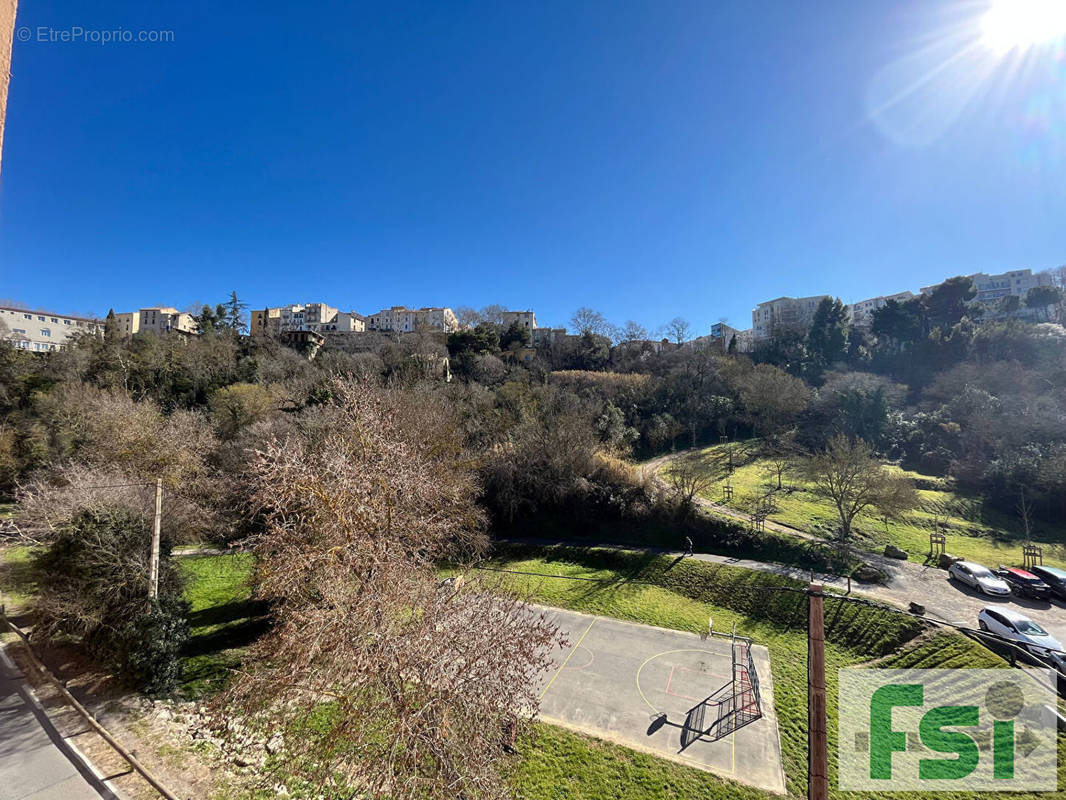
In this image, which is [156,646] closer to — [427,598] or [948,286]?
[427,598]

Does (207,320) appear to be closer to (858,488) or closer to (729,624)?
(729,624)

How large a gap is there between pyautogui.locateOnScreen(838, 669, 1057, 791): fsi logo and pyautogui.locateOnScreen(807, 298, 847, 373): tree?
147ft

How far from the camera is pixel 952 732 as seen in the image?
10.8 metres

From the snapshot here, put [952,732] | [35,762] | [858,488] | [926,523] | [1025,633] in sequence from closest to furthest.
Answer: [35,762]
[952,732]
[1025,633]
[858,488]
[926,523]

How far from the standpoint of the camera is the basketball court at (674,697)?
10.2 m

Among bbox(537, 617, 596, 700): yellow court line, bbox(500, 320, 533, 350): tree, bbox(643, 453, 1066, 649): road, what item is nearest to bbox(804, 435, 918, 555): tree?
bbox(643, 453, 1066, 649): road

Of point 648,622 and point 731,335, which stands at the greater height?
point 731,335

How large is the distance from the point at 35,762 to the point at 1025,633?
26943 millimetres

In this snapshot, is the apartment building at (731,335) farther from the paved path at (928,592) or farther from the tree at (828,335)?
the paved path at (928,592)

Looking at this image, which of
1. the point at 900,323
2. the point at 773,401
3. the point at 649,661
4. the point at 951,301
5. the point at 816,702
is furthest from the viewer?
the point at 900,323

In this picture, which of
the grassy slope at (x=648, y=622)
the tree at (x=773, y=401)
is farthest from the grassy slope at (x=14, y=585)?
the tree at (x=773, y=401)

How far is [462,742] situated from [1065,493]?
3731 cm

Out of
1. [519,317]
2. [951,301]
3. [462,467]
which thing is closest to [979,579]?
[462,467]

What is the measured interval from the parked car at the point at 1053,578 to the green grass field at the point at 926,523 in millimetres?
1914
